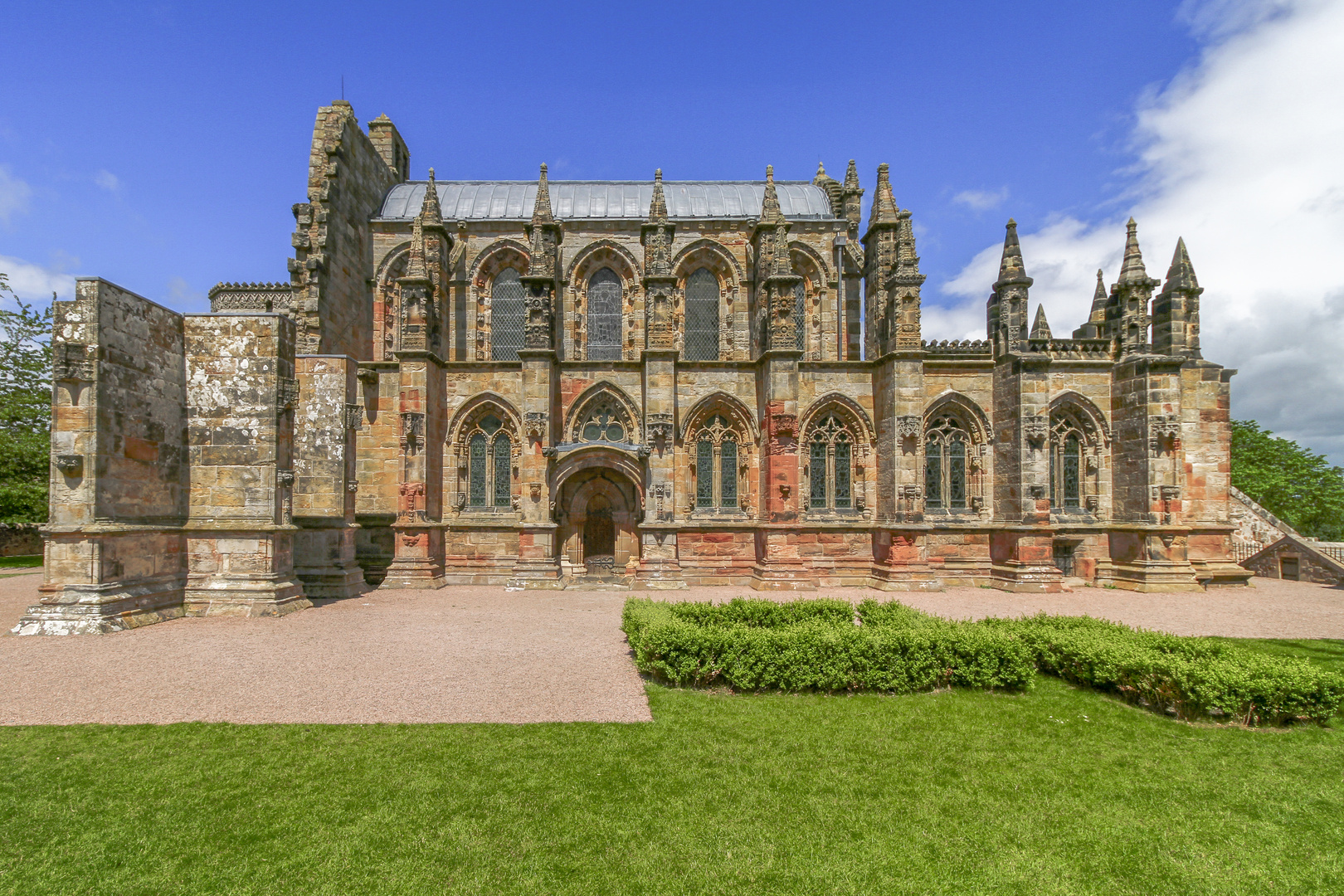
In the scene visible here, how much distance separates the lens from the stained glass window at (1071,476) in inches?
793

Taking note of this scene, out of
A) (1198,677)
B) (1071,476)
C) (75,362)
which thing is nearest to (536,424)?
(75,362)

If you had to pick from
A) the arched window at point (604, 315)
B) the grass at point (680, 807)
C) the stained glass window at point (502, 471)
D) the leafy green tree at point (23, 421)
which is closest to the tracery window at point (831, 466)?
the arched window at point (604, 315)

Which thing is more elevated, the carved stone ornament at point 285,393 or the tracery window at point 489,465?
the carved stone ornament at point 285,393

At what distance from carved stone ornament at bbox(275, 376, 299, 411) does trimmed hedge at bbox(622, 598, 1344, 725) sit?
10.1 meters

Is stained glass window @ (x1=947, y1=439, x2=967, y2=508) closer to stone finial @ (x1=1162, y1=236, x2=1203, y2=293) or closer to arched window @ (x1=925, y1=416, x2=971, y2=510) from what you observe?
arched window @ (x1=925, y1=416, x2=971, y2=510)

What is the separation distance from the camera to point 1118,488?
775 inches

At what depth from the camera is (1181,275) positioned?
19422mm

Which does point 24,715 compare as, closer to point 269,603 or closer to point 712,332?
point 269,603

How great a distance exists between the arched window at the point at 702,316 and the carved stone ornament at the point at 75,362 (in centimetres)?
1694

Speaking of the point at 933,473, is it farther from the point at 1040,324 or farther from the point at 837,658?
the point at 837,658

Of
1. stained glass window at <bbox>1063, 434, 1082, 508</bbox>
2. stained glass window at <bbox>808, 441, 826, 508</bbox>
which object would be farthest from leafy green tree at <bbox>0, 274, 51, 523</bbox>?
stained glass window at <bbox>1063, 434, 1082, 508</bbox>

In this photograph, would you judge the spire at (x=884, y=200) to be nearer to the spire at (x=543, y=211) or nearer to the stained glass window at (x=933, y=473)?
the stained glass window at (x=933, y=473)

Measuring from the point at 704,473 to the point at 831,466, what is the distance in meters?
4.39

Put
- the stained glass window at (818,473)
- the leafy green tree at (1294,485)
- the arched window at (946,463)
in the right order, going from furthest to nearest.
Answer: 1. the leafy green tree at (1294,485)
2. the arched window at (946,463)
3. the stained glass window at (818,473)
